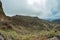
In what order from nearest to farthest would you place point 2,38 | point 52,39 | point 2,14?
point 2,38 < point 52,39 < point 2,14

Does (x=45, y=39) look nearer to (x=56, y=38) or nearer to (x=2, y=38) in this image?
(x=56, y=38)

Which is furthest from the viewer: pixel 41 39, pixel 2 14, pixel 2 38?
pixel 2 14

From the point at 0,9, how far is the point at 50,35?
75.5 meters

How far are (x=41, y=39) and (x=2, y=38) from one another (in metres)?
14.3

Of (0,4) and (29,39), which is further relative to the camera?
(0,4)

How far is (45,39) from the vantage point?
64.0m

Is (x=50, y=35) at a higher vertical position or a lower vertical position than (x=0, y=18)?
higher

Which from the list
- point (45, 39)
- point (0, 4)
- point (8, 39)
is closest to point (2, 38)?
point (8, 39)

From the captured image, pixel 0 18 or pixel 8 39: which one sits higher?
pixel 8 39

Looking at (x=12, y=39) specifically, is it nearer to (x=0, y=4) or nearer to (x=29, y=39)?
(x=29, y=39)

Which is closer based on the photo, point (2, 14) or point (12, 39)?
point (12, 39)

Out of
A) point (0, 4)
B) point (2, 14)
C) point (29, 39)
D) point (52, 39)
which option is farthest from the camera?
point (2, 14)

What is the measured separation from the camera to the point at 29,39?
73688 mm

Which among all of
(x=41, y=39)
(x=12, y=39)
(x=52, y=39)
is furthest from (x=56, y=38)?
(x=12, y=39)
